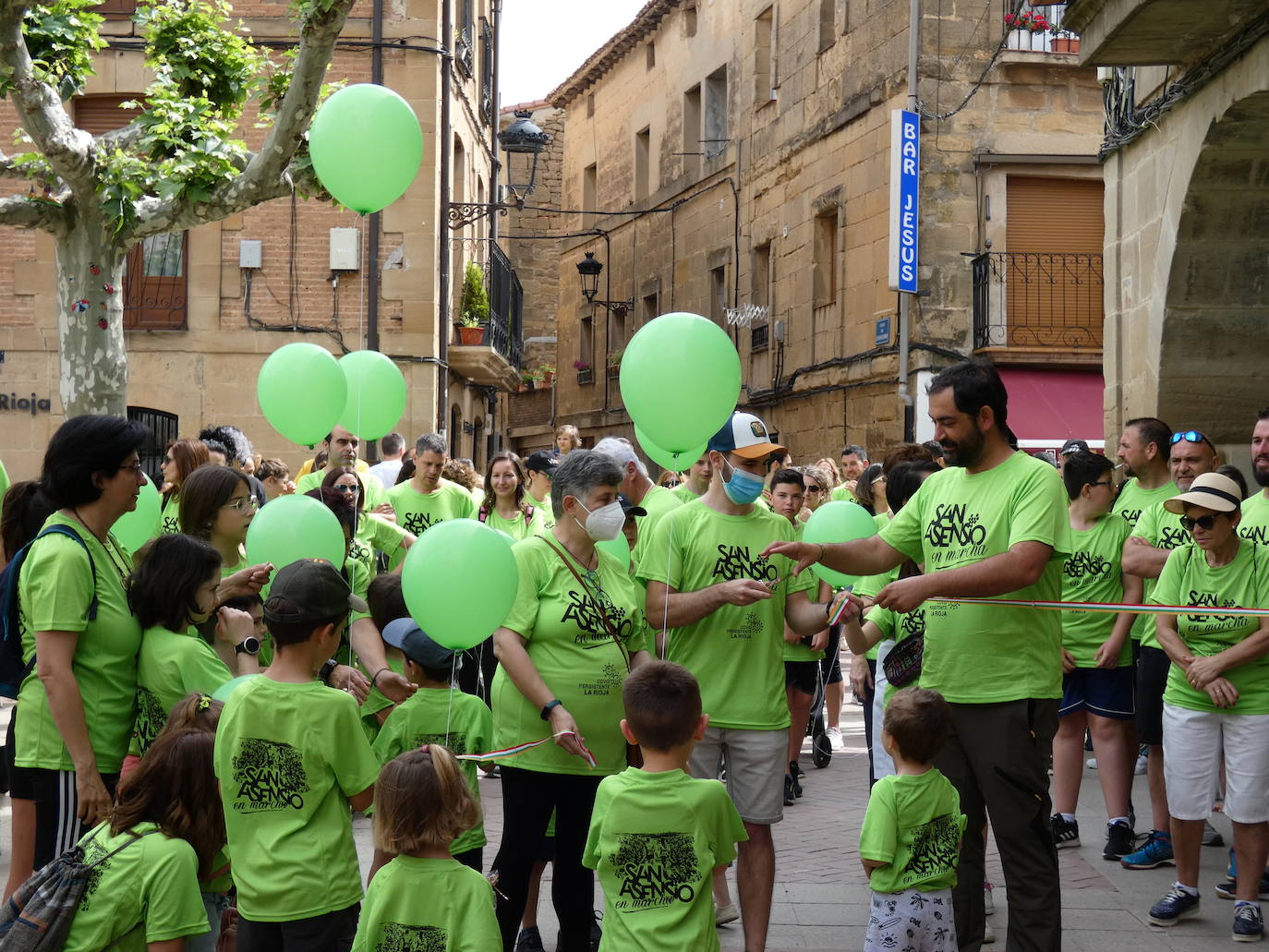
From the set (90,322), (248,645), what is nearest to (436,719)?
(248,645)

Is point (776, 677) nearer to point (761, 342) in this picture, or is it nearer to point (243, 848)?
point (243, 848)

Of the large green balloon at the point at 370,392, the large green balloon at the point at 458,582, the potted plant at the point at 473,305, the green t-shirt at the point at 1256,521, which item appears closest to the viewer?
the large green balloon at the point at 458,582

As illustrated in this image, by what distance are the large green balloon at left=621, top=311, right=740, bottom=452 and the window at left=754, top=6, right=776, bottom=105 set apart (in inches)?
775

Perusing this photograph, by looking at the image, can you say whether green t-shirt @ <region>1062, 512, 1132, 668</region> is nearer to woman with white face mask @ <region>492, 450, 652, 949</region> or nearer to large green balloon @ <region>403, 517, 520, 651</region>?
woman with white face mask @ <region>492, 450, 652, 949</region>

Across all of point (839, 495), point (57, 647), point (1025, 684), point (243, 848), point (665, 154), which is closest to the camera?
point (243, 848)

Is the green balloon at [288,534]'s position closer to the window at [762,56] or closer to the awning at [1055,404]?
the awning at [1055,404]

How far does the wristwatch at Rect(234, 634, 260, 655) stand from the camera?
16.0ft

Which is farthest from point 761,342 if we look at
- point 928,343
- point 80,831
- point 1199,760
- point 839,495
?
point 80,831

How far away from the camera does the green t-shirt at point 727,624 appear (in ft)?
16.7

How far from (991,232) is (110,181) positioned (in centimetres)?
1132

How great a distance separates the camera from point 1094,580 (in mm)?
6910

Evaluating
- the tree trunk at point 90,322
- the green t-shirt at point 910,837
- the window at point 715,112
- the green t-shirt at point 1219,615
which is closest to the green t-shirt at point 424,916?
the green t-shirt at point 910,837

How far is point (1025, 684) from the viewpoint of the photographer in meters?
4.71

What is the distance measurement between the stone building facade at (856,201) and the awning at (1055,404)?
4 centimetres
